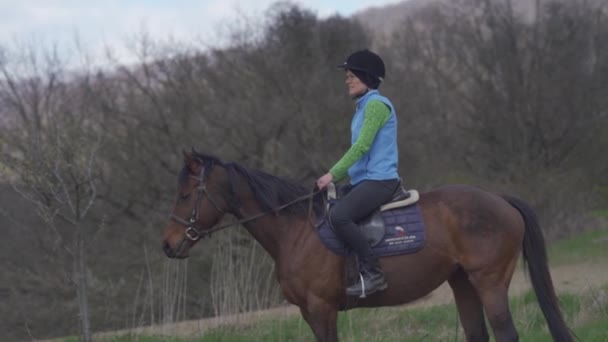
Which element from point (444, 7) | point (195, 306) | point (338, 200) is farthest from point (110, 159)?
point (444, 7)

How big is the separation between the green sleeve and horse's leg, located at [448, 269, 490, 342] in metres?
1.24

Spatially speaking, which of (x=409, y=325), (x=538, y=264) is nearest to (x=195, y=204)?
(x=538, y=264)

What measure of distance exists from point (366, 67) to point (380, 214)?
40.4 inches

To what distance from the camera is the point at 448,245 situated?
576 centimetres

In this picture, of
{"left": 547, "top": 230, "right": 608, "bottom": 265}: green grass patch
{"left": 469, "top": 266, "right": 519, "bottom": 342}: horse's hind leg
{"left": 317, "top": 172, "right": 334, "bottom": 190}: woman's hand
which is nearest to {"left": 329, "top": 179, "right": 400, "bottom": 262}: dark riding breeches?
{"left": 317, "top": 172, "right": 334, "bottom": 190}: woman's hand

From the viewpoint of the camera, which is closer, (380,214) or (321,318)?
(321,318)

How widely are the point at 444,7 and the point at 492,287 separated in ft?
111

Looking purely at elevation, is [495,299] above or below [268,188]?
below

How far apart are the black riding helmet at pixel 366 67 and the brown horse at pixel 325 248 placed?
2.95 ft

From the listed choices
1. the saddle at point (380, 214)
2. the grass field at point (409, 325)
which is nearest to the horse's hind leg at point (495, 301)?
the saddle at point (380, 214)

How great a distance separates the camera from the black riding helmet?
5762 millimetres

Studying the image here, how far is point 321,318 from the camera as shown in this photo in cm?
556

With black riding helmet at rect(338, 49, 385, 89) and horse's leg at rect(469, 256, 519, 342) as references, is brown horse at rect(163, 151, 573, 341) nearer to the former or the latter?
horse's leg at rect(469, 256, 519, 342)

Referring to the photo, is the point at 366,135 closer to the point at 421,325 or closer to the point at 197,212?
the point at 197,212
